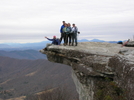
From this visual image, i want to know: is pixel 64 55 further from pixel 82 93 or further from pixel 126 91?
pixel 126 91

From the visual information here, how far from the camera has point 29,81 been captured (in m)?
166

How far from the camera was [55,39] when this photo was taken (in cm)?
1936

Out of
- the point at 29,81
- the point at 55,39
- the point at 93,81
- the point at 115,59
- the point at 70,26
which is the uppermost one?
the point at 70,26

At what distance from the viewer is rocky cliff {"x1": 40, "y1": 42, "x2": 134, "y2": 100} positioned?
10.6 m

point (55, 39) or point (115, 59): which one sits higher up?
point (55, 39)

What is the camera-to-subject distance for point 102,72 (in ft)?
42.5

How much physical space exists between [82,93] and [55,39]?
715 centimetres

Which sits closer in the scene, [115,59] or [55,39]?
[115,59]

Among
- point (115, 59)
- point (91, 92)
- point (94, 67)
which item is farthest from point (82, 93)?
point (115, 59)

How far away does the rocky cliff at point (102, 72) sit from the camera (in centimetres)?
1058

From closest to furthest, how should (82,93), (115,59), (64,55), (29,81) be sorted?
(115,59) < (82,93) < (64,55) < (29,81)

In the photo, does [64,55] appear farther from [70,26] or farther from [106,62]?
[106,62]

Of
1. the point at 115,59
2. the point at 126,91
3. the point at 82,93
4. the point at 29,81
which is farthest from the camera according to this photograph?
the point at 29,81

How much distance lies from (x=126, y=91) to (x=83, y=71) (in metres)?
4.72
